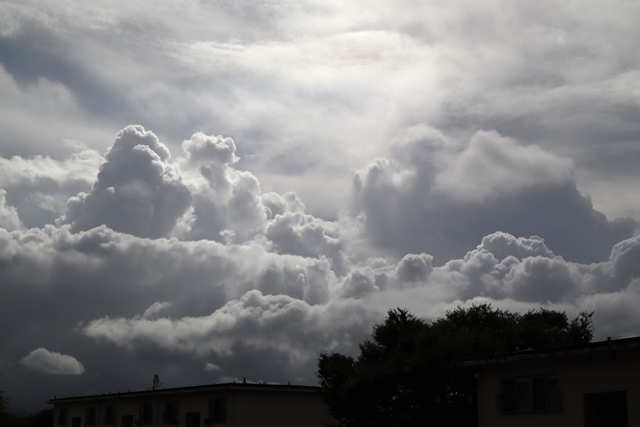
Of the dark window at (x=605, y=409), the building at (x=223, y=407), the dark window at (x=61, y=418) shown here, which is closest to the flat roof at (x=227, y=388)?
the building at (x=223, y=407)

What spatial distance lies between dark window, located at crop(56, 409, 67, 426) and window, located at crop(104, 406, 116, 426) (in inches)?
295

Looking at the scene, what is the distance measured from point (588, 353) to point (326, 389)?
22834 millimetres

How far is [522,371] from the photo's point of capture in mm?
28688

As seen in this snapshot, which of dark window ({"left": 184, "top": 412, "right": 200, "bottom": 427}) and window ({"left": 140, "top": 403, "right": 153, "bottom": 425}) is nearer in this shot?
dark window ({"left": 184, "top": 412, "right": 200, "bottom": 427})

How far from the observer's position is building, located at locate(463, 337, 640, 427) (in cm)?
2498

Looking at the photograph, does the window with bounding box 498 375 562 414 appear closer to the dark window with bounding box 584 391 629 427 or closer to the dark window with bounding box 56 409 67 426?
the dark window with bounding box 584 391 629 427

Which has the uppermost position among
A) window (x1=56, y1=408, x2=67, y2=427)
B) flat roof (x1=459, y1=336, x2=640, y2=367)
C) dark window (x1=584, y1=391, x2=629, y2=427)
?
flat roof (x1=459, y1=336, x2=640, y2=367)

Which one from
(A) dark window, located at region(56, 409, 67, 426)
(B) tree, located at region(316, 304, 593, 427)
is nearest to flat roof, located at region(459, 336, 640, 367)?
(B) tree, located at region(316, 304, 593, 427)

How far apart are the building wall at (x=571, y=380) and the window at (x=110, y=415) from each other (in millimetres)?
35571

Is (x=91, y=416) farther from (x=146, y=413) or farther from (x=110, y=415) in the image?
(x=146, y=413)

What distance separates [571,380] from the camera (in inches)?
1053

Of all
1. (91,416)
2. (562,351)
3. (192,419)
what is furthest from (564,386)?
(91,416)

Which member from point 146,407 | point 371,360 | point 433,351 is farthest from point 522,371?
point 146,407

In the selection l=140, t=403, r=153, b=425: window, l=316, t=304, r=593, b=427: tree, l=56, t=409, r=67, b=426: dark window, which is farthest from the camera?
l=56, t=409, r=67, b=426: dark window
